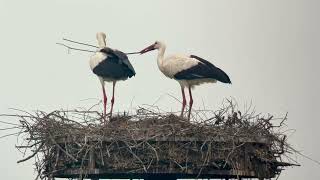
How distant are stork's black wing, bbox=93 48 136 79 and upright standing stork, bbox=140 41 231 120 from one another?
20.7 inches

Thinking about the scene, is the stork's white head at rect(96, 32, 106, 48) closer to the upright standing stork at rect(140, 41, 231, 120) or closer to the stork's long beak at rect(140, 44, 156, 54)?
the stork's long beak at rect(140, 44, 156, 54)

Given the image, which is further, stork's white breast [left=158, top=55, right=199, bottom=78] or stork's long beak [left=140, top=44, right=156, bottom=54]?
stork's long beak [left=140, top=44, right=156, bottom=54]

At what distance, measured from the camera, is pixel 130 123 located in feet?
42.2

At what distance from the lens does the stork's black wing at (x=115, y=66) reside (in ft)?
49.2

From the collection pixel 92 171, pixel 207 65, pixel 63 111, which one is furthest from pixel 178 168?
pixel 207 65

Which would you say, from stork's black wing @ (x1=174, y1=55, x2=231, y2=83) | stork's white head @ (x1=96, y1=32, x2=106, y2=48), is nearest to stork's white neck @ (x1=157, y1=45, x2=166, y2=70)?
stork's black wing @ (x1=174, y1=55, x2=231, y2=83)

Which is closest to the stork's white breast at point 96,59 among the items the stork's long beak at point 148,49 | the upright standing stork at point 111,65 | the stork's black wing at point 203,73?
the upright standing stork at point 111,65

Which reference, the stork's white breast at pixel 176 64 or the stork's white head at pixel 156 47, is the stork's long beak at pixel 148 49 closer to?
the stork's white head at pixel 156 47

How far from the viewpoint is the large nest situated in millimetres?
12102

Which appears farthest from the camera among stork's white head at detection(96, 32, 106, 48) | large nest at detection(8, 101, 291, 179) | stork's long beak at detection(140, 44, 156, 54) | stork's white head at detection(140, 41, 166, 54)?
stork's white head at detection(96, 32, 106, 48)

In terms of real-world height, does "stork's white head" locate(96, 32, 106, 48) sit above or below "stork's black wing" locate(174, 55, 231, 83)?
above

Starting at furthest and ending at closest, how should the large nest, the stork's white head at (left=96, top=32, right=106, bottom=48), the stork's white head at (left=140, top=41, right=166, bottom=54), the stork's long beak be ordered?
the stork's white head at (left=96, top=32, right=106, bottom=48) < the stork's long beak < the stork's white head at (left=140, top=41, right=166, bottom=54) < the large nest

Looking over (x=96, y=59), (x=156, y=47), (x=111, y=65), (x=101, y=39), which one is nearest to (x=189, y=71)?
(x=156, y=47)

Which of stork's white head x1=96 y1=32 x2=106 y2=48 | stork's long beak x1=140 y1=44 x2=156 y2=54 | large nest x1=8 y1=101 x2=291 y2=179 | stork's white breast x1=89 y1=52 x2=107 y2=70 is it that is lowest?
large nest x1=8 y1=101 x2=291 y2=179
